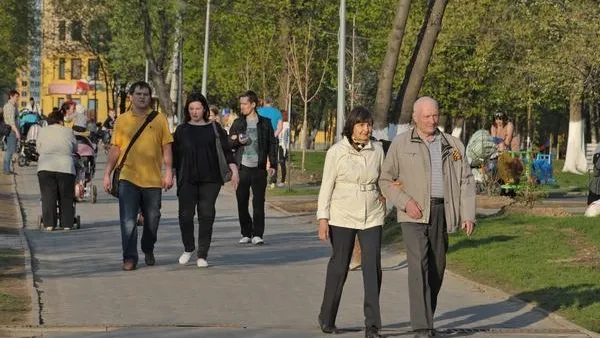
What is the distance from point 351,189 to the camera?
36.9ft

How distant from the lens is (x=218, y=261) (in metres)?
16.1

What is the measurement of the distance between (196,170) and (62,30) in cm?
7974

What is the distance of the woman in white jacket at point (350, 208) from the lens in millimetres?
11094

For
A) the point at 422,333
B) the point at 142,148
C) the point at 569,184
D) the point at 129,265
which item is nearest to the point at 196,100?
the point at 142,148

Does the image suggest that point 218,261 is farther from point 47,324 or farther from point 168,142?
point 47,324

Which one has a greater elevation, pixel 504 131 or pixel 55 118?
pixel 55 118

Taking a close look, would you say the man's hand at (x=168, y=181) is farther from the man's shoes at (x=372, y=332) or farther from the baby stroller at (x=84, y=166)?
the baby stroller at (x=84, y=166)

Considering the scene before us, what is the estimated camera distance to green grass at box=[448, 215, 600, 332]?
13.1 metres

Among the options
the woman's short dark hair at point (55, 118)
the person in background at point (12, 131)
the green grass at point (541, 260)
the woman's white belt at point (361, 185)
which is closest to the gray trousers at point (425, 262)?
the woman's white belt at point (361, 185)

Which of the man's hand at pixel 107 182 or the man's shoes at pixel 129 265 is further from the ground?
the man's hand at pixel 107 182

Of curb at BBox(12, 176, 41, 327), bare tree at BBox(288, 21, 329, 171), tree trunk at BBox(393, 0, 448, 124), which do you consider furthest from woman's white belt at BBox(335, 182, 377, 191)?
bare tree at BBox(288, 21, 329, 171)

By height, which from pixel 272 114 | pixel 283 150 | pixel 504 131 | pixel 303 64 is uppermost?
pixel 303 64

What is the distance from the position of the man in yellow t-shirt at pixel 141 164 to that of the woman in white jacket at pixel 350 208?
429cm

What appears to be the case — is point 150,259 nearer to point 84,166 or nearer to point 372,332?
point 372,332
